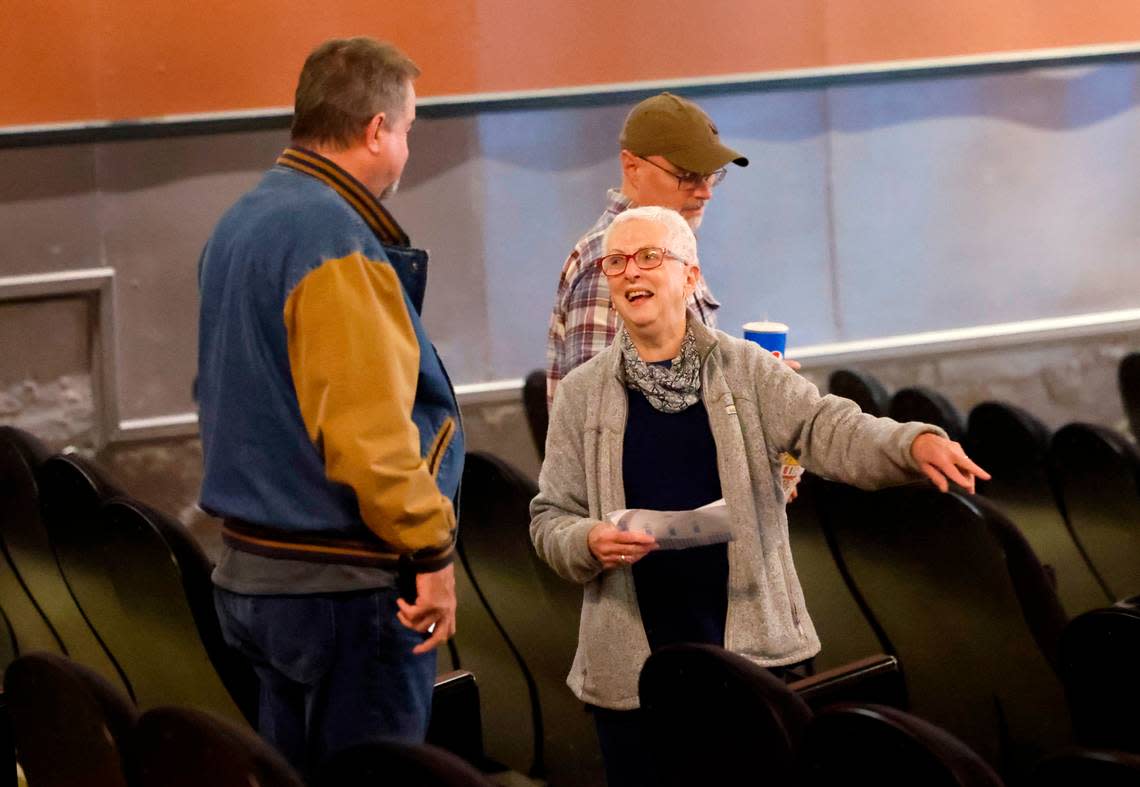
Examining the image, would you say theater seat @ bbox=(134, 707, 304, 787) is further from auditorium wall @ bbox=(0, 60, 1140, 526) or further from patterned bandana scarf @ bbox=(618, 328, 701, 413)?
auditorium wall @ bbox=(0, 60, 1140, 526)

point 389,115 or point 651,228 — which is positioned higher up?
point 389,115

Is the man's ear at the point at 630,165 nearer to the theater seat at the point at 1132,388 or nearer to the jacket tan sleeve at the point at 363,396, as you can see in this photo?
the jacket tan sleeve at the point at 363,396

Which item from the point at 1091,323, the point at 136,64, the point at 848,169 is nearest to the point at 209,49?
the point at 136,64

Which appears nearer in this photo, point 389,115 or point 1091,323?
point 389,115

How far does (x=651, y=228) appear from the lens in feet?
6.79

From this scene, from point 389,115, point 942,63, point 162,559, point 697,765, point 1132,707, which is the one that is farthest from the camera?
point 942,63

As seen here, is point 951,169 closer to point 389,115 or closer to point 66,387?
point 66,387

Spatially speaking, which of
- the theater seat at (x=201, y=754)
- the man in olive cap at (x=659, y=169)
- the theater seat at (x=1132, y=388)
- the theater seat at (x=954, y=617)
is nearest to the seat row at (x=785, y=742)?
the theater seat at (x=201, y=754)

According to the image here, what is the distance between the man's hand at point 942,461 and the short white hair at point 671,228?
44cm

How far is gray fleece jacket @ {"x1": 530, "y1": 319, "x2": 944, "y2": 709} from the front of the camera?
1963 millimetres

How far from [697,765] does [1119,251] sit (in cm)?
441

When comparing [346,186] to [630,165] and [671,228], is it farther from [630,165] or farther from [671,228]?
[630,165]

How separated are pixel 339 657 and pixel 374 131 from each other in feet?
2.35

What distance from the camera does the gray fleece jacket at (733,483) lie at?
1.96 metres
